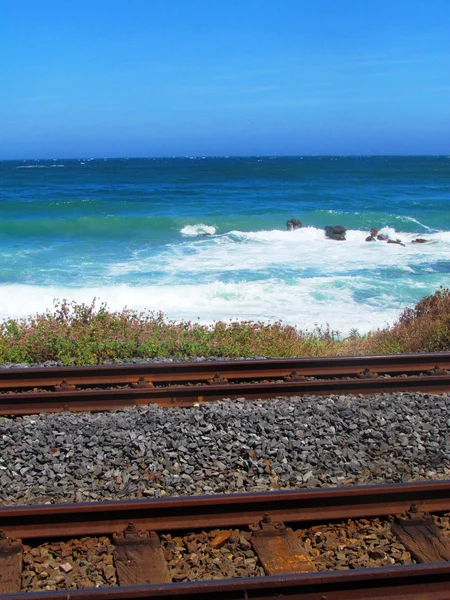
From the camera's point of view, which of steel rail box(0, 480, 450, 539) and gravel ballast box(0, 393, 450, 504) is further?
gravel ballast box(0, 393, 450, 504)

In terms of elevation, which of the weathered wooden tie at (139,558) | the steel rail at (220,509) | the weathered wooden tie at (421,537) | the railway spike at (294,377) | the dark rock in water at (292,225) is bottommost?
the weathered wooden tie at (139,558)

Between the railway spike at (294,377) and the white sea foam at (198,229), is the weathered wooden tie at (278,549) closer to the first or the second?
the railway spike at (294,377)

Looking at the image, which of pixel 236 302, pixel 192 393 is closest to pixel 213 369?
pixel 192 393

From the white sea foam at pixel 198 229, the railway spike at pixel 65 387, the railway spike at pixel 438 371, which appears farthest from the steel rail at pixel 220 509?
the white sea foam at pixel 198 229

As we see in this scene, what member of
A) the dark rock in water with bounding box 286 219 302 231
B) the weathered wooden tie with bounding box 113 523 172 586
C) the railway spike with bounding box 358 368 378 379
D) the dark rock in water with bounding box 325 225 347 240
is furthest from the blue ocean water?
the weathered wooden tie with bounding box 113 523 172 586

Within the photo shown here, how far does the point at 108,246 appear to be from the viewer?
94.3 feet

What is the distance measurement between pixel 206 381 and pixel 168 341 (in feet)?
6.01

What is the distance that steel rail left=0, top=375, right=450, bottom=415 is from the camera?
23.6 feet

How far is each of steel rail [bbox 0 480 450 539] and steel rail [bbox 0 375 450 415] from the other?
238cm

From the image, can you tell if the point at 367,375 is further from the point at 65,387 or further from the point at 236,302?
the point at 236,302

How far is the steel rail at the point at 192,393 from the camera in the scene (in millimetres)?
7184

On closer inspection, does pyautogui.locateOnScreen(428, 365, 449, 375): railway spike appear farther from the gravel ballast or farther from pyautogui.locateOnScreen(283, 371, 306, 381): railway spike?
pyautogui.locateOnScreen(283, 371, 306, 381): railway spike

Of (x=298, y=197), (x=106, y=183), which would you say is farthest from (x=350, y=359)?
(x=106, y=183)

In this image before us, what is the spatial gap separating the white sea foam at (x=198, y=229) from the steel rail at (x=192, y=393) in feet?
86.1
